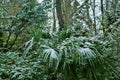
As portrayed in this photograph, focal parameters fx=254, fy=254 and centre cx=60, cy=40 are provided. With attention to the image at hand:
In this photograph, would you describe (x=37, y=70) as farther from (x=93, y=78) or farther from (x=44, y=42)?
(x=93, y=78)

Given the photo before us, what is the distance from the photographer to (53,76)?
410 cm

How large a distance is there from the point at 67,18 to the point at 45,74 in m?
4.46

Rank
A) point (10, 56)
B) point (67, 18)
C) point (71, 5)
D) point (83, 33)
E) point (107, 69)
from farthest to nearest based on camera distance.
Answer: point (71, 5), point (67, 18), point (83, 33), point (10, 56), point (107, 69)

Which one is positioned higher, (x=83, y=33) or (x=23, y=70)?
(x=83, y=33)

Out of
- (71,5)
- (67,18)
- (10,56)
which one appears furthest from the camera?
(71,5)

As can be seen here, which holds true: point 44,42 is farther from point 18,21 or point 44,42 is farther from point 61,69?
point 18,21

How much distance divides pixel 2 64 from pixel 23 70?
0.50 m

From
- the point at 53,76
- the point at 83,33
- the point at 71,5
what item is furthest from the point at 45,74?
the point at 71,5

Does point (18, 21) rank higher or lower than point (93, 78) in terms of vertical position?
higher

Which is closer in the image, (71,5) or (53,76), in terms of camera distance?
(53,76)

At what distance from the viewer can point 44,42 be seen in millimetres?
4250

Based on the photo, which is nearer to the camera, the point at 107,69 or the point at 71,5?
the point at 107,69

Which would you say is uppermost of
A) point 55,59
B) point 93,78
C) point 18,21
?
point 18,21

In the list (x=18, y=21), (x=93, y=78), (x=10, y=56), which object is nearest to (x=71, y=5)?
A: (x=18, y=21)
